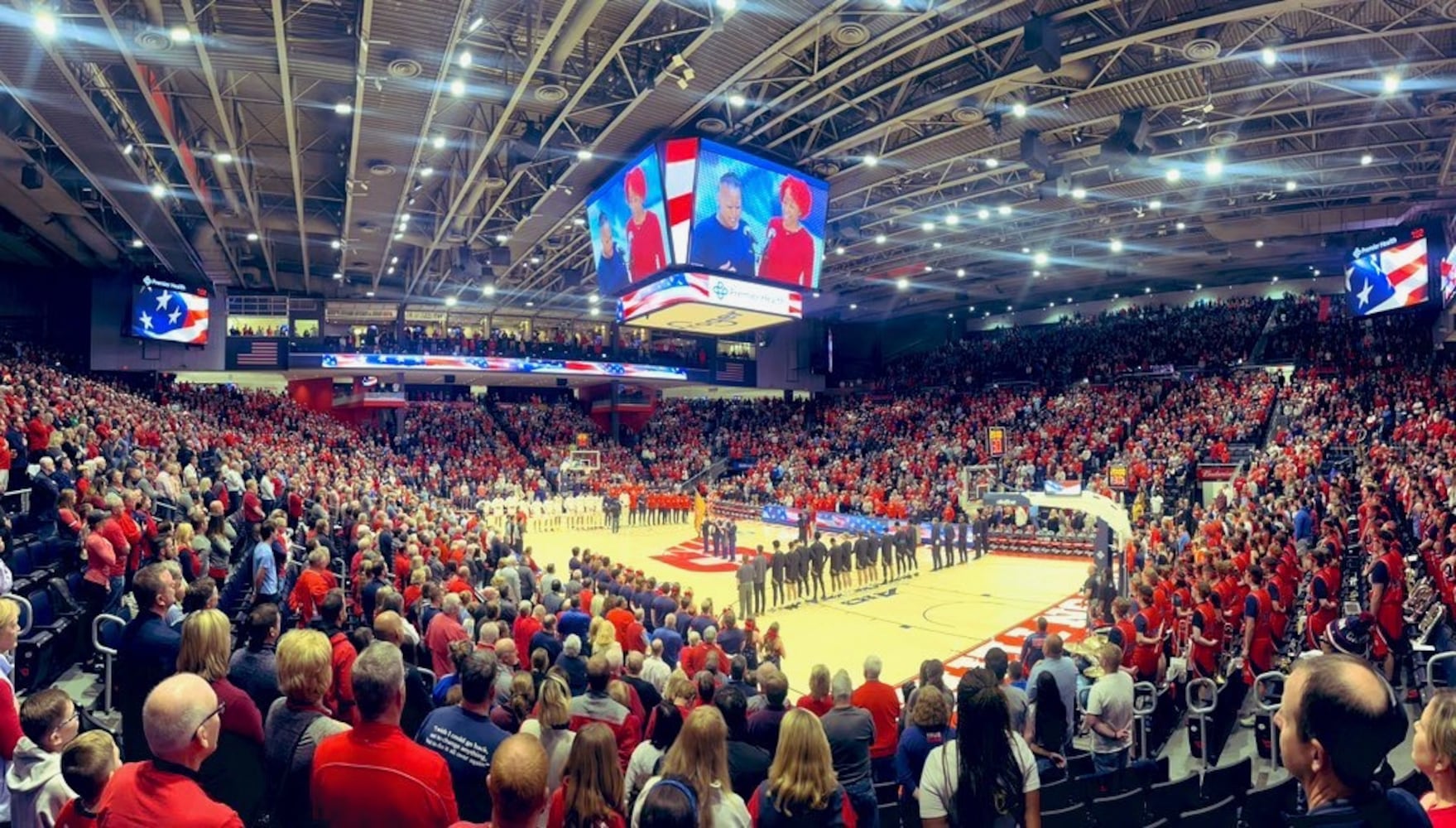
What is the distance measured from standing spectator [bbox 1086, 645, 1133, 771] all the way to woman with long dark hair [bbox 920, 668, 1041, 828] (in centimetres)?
266

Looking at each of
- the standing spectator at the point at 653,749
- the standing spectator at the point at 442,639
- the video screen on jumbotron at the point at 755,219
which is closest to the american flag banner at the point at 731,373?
the video screen on jumbotron at the point at 755,219

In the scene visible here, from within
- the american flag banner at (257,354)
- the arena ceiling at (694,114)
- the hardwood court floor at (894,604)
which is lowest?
the hardwood court floor at (894,604)

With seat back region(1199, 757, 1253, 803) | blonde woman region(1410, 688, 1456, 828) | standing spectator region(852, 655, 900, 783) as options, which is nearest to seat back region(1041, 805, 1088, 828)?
seat back region(1199, 757, 1253, 803)

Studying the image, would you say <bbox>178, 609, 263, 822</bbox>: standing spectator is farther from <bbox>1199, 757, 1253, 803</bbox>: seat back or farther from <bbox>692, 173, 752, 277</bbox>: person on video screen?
<bbox>692, 173, 752, 277</bbox>: person on video screen

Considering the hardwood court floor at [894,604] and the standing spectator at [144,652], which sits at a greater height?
the standing spectator at [144,652]

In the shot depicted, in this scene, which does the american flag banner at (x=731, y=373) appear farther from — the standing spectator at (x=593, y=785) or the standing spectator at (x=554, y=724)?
the standing spectator at (x=593, y=785)

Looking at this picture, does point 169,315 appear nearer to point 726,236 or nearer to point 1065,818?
point 726,236

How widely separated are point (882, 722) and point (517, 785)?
3709mm

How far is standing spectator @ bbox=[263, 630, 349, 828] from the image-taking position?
121 inches

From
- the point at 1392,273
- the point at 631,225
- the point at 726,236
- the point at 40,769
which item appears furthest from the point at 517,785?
the point at 1392,273

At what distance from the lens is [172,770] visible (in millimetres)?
2389

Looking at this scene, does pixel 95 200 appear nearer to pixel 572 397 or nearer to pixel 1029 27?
pixel 1029 27

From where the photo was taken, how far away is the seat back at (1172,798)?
450 cm

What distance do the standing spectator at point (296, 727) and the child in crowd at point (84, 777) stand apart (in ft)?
1.86
